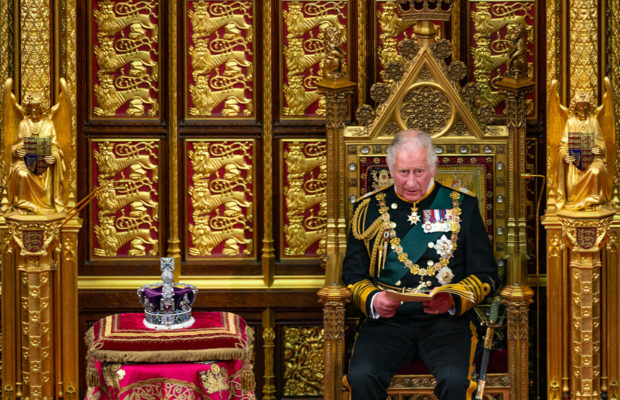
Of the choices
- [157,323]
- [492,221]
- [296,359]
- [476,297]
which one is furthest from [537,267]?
[157,323]

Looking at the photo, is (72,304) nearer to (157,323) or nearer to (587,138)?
(157,323)

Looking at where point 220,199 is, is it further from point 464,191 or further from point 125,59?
point 464,191

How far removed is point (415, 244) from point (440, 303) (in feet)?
1.29

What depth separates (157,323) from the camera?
6352 millimetres

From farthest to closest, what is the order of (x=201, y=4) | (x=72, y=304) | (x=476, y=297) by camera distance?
(x=201, y=4)
(x=72, y=304)
(x=476, y=297)

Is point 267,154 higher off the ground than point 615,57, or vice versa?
point 615,57

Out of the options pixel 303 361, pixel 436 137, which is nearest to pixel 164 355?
pixel 303 361

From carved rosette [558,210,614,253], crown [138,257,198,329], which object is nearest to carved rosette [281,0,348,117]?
crown [138,257,198,329]

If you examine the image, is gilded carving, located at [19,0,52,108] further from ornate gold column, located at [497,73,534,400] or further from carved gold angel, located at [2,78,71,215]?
ornate gold column, located at [497,73,534,400]

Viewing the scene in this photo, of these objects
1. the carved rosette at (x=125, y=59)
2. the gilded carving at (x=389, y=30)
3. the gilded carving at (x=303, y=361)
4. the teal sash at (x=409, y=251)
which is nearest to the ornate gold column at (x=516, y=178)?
the teal sash at (x=409, y=251)

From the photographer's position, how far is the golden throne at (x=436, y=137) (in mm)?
6832

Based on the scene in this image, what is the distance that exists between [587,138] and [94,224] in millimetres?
3074

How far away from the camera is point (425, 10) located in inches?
266

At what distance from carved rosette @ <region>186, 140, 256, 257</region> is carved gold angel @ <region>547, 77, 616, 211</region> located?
1917 millimetres
